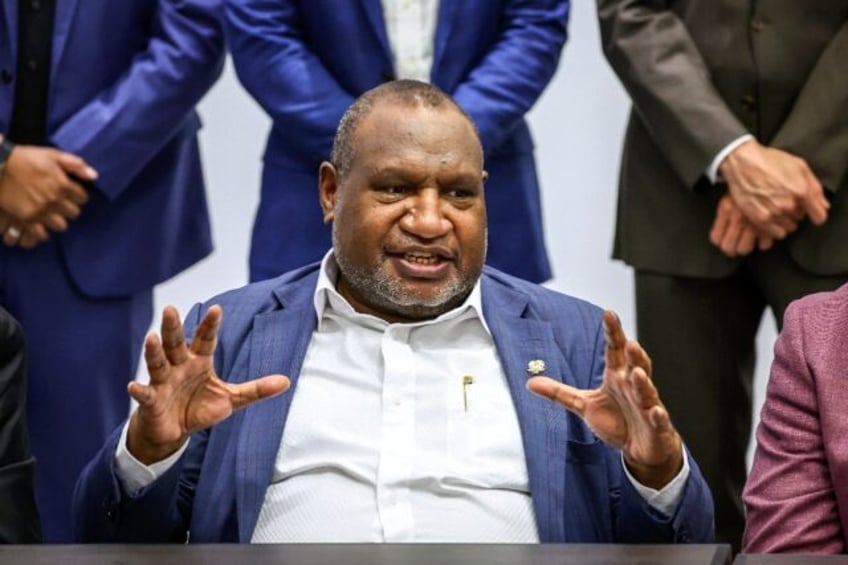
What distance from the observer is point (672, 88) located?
407cm

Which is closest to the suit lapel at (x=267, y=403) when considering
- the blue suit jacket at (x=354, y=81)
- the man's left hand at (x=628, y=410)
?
the man's left hand at (x=628, y=410)

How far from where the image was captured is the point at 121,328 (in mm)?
4352

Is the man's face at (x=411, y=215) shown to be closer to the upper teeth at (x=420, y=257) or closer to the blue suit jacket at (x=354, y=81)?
the upper teeth at (x=420, y=257)

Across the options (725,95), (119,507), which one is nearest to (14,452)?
(119,507)

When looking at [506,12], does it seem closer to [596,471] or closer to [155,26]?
[155,26]

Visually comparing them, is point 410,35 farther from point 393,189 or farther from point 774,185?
point 393,189

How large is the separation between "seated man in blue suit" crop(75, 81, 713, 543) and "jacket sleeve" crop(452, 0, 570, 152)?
71cm

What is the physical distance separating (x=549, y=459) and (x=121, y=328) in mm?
1504

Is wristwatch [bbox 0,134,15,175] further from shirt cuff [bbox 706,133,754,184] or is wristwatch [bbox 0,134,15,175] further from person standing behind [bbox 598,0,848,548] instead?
shirt cuff [bbox 706,133,754,184]

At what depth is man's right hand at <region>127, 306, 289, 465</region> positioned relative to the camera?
284cm

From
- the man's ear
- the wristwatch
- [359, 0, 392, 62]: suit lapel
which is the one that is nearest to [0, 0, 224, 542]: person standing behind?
the wristwatch

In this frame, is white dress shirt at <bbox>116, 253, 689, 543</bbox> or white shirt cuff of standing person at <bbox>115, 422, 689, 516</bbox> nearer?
white shirt cuff of standing person at <bbox>115, 422, 689, 516</bbox>

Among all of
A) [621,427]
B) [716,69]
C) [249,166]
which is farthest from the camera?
[249,166]

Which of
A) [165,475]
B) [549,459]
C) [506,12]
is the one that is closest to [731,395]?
[506,12]
